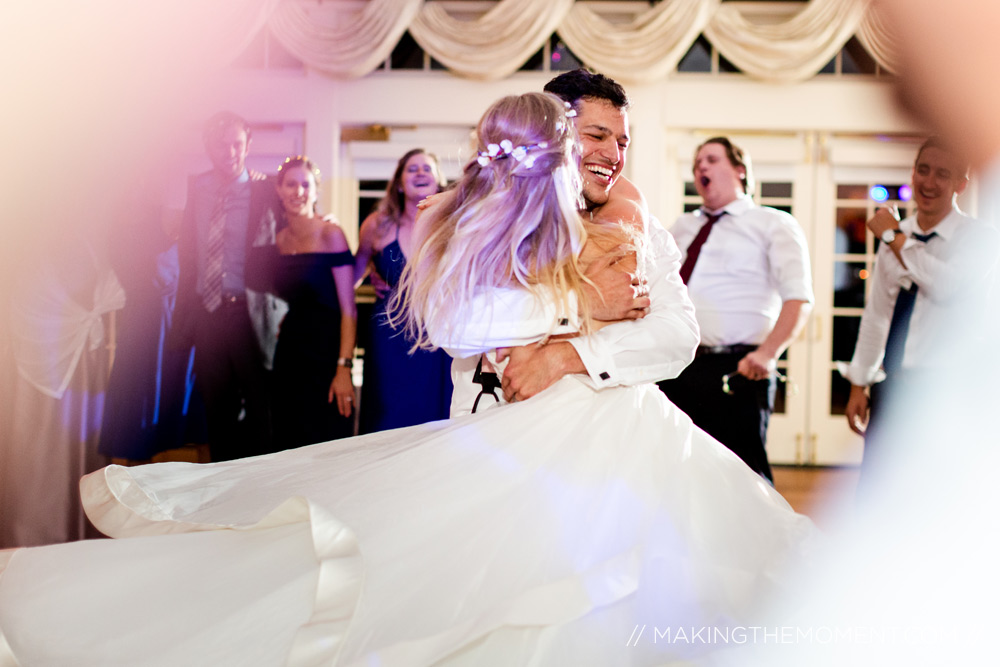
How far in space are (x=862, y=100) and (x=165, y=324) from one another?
4535 millimetres

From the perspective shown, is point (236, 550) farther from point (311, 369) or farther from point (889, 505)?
point (889, 505)

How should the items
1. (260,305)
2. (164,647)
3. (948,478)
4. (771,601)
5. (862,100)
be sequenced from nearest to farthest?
(164,647) → (771,601) → (948,478) → (260,305) → (862,100)

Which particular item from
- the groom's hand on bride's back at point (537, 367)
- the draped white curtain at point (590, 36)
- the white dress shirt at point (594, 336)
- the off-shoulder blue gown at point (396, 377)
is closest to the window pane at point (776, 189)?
the draped white curtain at point (590, 36)

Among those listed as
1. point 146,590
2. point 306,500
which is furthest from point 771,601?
point 146,590

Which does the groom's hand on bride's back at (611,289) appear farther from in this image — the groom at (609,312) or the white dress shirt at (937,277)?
the white dress shirt at (937,277)

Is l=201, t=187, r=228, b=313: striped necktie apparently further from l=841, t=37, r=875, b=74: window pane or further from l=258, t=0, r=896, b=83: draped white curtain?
l=841, t=37, r=875, b=74: window pane

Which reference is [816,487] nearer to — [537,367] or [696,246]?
[696,246]

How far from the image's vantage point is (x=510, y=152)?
4.87 feet

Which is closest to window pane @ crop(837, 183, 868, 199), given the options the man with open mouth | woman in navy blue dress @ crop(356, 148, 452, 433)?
the man with open mouth

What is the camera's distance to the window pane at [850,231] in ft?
18.1

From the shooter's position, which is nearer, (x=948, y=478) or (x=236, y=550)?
(x=236, y=550)

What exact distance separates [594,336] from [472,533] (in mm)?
433

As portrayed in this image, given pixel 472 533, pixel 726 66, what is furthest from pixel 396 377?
pixel 726 66

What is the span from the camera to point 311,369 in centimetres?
320
